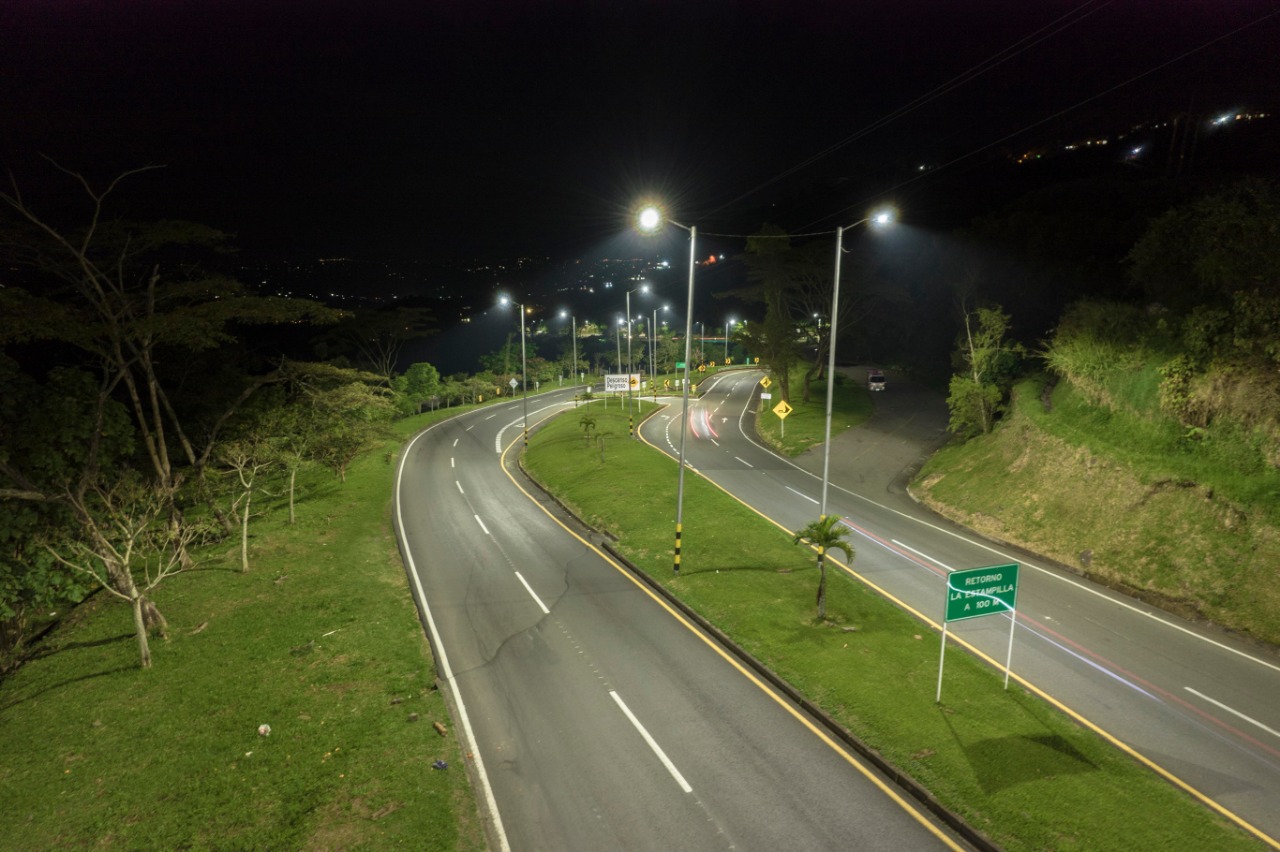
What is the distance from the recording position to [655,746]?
34.7ft

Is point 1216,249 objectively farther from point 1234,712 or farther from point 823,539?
point 823,539

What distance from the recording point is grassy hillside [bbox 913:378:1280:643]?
621 inches

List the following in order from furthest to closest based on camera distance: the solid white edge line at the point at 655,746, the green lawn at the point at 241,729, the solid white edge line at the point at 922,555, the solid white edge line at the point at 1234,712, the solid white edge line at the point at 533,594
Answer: the solid white edge line at the point at 922,555 → the solid white edge line at the point at 533,594 → the solid white edge line at the point at 1234,712 → the solid white edge line at the point at 655,746 → the green lawn at the point at 241,729

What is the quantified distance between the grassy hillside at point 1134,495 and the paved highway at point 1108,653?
1.05 metres

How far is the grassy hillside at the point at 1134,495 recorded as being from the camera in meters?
15.8

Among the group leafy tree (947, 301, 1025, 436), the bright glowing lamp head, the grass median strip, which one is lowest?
the grass median strip

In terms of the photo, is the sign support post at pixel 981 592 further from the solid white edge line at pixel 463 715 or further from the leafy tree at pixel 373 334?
the leafy tree at pixel 373 334

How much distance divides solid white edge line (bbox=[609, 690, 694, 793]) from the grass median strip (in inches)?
131

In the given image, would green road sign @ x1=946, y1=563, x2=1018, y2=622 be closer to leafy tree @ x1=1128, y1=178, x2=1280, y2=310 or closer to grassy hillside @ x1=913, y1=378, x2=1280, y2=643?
grassy hillside @ x1=913, y1=378, x2=1280, y2=643

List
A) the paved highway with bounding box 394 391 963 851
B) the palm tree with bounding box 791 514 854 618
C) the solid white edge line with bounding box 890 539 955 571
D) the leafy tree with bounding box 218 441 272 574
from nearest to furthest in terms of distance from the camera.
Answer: the paved highway with bounding box 394 391 963 851 < the palm tree with bounding box 791 514 854 618 < the solid white edge line with bounding box 890 539 955 571 < the leafy tree with bounding box 218 441 272 574

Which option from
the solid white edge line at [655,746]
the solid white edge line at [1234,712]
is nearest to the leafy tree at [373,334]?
the solid white edge line at [655,746]

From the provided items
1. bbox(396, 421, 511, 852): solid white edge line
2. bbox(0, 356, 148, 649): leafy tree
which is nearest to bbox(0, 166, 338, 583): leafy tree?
bbox(0, 356, 148, 649): leafy tree

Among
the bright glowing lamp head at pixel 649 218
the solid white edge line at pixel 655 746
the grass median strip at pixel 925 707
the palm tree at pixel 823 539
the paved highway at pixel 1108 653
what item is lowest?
the solid white edge line at pixel 655 746

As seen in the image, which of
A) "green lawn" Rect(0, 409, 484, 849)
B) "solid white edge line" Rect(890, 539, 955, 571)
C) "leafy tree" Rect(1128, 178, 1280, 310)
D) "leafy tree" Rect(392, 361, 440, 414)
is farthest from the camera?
"leafy tree" Rect(392, 361, 440, 414)
